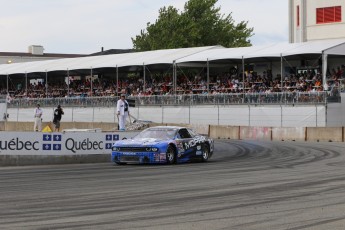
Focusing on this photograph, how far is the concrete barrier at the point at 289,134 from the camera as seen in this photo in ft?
126

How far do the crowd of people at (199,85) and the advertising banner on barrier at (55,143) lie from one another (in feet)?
57.1

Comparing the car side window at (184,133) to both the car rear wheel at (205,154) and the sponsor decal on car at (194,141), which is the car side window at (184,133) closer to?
the sponsor decal on car at (194,141)

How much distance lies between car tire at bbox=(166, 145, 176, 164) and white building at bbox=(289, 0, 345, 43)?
3701 centimetres

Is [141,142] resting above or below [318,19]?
below

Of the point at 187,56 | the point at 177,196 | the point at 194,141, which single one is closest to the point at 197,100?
the point at 187,56

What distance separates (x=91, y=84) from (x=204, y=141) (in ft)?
102

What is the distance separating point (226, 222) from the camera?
10.7 metres

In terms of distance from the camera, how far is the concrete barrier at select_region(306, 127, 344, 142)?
36594 millimetres

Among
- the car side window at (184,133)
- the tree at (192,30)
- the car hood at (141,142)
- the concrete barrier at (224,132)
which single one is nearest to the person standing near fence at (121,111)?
the car side window at (184,133)

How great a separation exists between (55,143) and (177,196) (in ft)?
36.3

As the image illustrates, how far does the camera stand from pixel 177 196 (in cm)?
1395

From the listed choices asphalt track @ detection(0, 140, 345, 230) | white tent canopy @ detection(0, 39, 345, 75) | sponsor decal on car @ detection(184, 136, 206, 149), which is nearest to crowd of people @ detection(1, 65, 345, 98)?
white tent canopy @ detection(0, 39, 345, 75)

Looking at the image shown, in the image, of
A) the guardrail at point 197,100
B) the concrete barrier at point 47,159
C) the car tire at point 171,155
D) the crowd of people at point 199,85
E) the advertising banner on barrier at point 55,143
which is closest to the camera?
the car tire at point 171,155

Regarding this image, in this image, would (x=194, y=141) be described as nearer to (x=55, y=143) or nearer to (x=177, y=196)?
(x=55, y=143)
